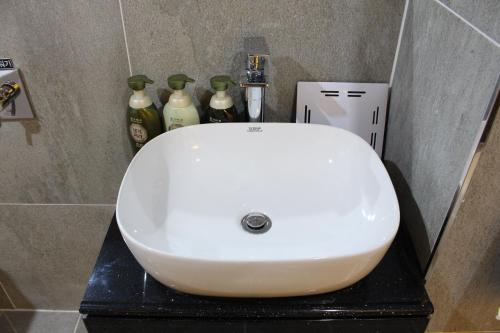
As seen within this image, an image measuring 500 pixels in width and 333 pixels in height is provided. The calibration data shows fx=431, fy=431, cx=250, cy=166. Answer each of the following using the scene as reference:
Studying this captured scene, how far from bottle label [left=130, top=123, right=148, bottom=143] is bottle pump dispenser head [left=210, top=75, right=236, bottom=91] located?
183 mm

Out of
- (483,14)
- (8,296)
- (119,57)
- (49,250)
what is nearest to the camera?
(483,14)

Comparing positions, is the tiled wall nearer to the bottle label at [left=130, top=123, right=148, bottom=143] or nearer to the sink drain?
the bottle label at [left=130, top=123, right=148, bottom=143]

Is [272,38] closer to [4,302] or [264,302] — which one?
[264,302]

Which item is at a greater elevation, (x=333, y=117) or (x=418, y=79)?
(x=418, y=79)

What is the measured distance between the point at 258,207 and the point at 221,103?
232 mm

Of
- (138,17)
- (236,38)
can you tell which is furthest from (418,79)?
(138,17)

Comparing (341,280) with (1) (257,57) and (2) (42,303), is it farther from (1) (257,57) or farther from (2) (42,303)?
(2) (42,303)

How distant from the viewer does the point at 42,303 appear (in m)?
1.41

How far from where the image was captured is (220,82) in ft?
2.87

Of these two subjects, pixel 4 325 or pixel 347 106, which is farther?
pixel 4 325

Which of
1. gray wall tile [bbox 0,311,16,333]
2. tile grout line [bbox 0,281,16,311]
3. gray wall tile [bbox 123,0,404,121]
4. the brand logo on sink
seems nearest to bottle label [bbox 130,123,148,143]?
gray wall tile [bbox 123,0,404,121]

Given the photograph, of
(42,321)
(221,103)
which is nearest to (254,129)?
(221,103)

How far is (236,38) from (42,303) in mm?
1089

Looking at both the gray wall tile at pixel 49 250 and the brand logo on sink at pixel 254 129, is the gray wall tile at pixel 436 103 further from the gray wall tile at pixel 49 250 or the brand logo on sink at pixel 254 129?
the gray wall tile at pixel 49 250
